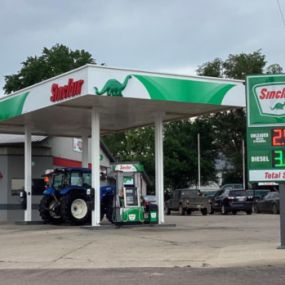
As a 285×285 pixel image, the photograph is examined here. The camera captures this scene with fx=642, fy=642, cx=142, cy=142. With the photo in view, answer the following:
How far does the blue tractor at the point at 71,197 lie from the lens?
85.5 ft

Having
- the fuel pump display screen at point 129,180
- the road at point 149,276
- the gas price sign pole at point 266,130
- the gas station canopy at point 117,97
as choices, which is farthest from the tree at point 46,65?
the road at point 149,276

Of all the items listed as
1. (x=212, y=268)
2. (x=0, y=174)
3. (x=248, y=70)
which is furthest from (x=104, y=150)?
(x=248, y=70)

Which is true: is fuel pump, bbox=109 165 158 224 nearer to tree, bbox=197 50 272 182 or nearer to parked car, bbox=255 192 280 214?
parked car, bbox=255 192 280 214

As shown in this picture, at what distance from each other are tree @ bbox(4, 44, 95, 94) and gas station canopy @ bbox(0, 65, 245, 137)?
33973mm

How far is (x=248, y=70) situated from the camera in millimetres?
72750

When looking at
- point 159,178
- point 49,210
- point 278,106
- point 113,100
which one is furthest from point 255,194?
point 278,106

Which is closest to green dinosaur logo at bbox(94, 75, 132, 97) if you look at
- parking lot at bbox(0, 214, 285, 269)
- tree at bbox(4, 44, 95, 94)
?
parking lot at bbox(0, 214, 285, 269)

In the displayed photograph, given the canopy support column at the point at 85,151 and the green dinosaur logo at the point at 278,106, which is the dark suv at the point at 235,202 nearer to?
the canopy support column at the point at 85,151

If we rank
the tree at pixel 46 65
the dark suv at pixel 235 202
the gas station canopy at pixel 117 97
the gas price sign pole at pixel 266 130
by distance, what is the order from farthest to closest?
the tree at pixel 46 65
the dark suv at pixel 235 202
the gas station canopy at pixel 117 97
the gas price sign pole at pixel 266 130

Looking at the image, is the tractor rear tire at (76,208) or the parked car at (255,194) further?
the parked car at (255,194)

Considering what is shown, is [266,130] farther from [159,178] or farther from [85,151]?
[85,151]

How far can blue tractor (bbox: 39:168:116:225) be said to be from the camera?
26047 mm

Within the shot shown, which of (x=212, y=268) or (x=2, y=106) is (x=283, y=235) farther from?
(x=2, y=106)

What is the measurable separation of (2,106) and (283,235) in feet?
54.9
